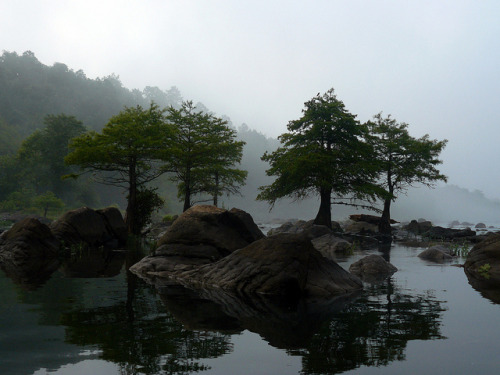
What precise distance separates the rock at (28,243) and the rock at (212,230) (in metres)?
6.06

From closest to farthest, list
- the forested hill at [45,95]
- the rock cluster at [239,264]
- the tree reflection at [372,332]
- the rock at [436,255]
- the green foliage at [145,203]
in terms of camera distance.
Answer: the tree reflection at [372,332] < the rock cluster at [239,264] < the rock at [436,255] < the green foliage at [145,203] < the forested hill at [45,95]

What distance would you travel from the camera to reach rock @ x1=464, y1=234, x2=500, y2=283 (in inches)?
508

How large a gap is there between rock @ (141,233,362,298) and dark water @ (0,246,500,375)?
2.40ft

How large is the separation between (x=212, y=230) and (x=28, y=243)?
27.2 ft

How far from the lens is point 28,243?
54.5 feet

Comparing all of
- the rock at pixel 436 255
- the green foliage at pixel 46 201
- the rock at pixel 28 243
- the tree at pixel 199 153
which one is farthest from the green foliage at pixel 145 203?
the green foliage at pixel 46 201

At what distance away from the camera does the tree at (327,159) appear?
31297mm

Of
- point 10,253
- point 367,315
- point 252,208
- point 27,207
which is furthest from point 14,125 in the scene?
point 367,315

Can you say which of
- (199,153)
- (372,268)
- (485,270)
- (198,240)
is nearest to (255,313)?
(198,240)

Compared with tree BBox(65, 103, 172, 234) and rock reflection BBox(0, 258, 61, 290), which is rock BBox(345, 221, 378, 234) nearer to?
tree BBox(65, 103, 172, 234)

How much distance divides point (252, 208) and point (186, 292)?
13271 cm

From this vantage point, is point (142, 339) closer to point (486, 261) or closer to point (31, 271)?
point (31, 271)

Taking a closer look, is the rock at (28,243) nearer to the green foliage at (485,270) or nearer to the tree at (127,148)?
the tree at (127,148)

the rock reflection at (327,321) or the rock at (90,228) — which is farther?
the rock at (90,228)
